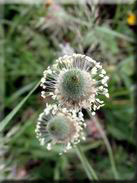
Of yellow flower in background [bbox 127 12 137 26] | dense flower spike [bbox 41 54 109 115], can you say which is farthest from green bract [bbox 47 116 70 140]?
yellow flower in background [bbox 127 12 137 26]

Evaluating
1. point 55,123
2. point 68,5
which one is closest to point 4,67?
point 68,5

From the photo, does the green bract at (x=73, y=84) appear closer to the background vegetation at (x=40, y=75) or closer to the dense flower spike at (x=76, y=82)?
the dense flower spike at (x=76, y=82)

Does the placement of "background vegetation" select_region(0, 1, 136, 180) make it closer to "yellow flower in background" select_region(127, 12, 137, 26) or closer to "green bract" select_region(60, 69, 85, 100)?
"yellow flower in background" select_region(127, 12, 137, 26)

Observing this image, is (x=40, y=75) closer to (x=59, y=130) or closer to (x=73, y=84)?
(x=59, y=130)

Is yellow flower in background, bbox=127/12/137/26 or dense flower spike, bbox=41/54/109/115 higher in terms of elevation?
yellow flower in background, bbox=127/12/137/26

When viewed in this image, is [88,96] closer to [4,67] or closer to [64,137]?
[64,137]
